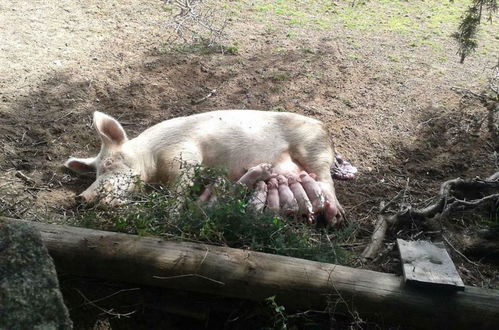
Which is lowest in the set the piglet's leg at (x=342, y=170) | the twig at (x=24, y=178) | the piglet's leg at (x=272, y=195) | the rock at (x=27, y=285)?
the twig at (x=24, y=178)

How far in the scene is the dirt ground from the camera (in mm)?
6098

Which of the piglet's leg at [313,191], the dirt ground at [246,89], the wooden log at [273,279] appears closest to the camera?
the wooden log at [273,279]

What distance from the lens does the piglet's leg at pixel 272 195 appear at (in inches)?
199

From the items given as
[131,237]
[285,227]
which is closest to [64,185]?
[131,237]

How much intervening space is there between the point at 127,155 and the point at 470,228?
10.1ft

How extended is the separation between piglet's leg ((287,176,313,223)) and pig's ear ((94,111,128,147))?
5.43 feet

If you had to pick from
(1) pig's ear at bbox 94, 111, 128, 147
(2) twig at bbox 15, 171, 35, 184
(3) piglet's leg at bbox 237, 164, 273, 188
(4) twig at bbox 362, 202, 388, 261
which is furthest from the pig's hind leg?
(2) twig at bbox 15, 171, 35, 184

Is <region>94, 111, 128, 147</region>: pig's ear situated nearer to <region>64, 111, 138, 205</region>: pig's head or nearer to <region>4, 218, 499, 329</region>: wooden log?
<region>64, 111, 138, 205</region>: pig's head

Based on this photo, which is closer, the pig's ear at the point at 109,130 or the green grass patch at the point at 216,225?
the green grass patch at the point at 216,225

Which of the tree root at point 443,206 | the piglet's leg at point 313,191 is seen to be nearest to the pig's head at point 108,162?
the piglet's leg at point 313,191

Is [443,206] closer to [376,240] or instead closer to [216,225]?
[376,240]

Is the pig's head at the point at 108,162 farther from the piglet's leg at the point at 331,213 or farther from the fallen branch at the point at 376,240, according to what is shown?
Result: the fallen branch at the point at 376,240

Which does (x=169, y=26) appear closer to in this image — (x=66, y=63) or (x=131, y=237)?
(x=66, y=63)

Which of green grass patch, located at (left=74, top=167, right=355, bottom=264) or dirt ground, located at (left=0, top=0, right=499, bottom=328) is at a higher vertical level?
green grass patch, located at (left=74, top=167, right=355, bottom=264)
